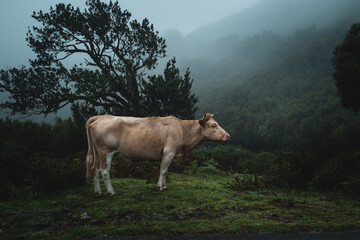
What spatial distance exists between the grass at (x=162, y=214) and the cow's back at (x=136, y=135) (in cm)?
104

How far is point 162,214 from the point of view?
16.0ft

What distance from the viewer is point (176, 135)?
705cm

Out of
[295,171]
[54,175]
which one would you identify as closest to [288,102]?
→ [295,171]

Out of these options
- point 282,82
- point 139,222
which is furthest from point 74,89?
point 282,82

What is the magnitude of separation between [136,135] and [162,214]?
2.30 meters

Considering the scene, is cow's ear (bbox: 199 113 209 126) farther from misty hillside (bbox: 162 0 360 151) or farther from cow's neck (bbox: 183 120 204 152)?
misty hillside (bbox: 162 0 360 151)

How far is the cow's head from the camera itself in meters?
7.37

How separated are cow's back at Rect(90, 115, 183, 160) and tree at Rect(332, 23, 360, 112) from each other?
951 cm

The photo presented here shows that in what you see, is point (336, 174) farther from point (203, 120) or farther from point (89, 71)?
point (89, 71)

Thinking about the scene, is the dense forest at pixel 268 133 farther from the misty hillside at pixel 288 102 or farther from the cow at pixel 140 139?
the cow at pixel 140 139

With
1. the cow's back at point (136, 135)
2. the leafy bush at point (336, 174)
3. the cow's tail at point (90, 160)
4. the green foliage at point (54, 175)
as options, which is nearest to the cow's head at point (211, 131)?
the cow's back at point (136, 135)

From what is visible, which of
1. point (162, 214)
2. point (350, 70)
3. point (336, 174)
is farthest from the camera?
point (350, 70)

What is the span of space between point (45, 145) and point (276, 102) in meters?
35.5

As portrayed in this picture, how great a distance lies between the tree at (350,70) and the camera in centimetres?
1206
